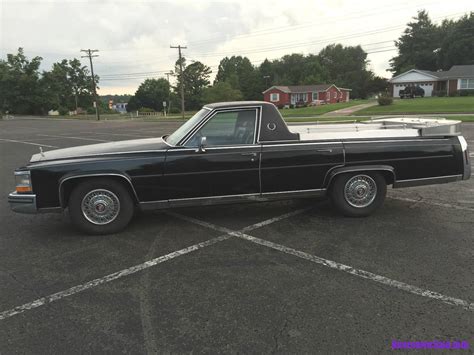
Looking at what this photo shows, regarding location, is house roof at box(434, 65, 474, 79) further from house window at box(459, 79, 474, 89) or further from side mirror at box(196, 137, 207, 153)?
side mirror at box(196, 137, 207, 153)

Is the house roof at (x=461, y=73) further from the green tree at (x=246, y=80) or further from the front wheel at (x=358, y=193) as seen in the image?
the front wheel at (x=358, y=193)

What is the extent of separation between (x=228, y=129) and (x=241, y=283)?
2.30 metres

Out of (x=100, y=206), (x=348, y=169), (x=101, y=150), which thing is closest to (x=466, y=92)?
(x=348, y=169)

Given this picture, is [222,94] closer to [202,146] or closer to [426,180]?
[426,180]

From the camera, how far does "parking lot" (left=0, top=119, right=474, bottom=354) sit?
2.79 meters

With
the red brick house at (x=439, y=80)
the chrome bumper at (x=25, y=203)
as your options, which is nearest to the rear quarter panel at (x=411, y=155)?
the chrome bumper at (x=25, y=203)

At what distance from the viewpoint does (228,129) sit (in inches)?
205

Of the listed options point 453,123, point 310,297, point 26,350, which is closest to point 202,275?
point 310,297

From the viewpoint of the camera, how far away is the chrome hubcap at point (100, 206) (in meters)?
4.83

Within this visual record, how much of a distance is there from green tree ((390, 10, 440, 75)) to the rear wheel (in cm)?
9377

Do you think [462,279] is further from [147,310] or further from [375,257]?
[147,310]

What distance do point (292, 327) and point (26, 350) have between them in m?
1.87

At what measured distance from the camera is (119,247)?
178 inches

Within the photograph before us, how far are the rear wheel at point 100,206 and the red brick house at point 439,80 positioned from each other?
60501 millimetres
